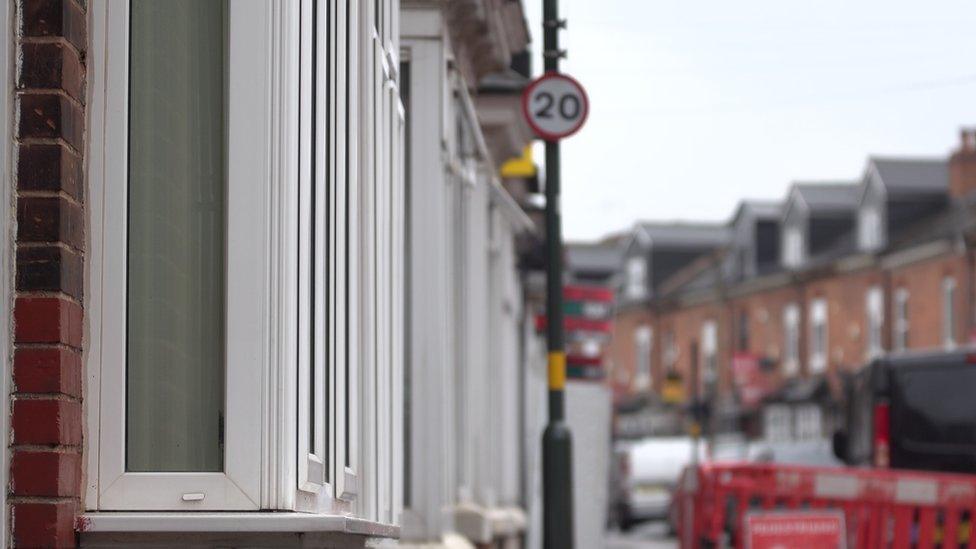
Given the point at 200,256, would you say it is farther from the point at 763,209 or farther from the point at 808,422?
the point at 763,209

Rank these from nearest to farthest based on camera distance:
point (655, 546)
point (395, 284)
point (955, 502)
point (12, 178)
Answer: point (12, 178)
point (395, 284)
point (955, 502)
point (655, 546)

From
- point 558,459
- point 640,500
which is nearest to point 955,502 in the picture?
point 558,459

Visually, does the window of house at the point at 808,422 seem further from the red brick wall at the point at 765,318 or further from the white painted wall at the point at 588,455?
the white painted wall at the point at 588,455

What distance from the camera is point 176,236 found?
512cm

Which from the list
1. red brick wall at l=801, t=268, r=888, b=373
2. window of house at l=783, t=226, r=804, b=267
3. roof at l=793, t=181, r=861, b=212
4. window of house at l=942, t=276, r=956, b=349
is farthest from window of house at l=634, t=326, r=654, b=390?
window of house at l=942, t=276, r=956, b=349

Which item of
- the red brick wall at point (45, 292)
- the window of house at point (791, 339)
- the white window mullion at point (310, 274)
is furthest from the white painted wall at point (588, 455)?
the window of house at point (791, 339)

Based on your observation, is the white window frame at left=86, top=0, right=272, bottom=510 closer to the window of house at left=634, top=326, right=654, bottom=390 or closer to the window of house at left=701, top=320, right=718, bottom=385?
the window of house at left=701, top=320, right=718, bottom=385

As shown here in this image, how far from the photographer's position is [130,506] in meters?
4.93

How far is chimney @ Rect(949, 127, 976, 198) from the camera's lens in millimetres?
56125

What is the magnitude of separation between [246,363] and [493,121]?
487 inches

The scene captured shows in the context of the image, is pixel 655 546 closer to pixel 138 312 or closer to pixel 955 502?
pixel 955 502

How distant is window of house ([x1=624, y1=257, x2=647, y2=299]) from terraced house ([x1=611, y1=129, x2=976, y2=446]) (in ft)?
0.15

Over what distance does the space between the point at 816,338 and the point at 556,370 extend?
5439 centimetres

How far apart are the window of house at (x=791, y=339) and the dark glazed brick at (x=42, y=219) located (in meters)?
64.5
